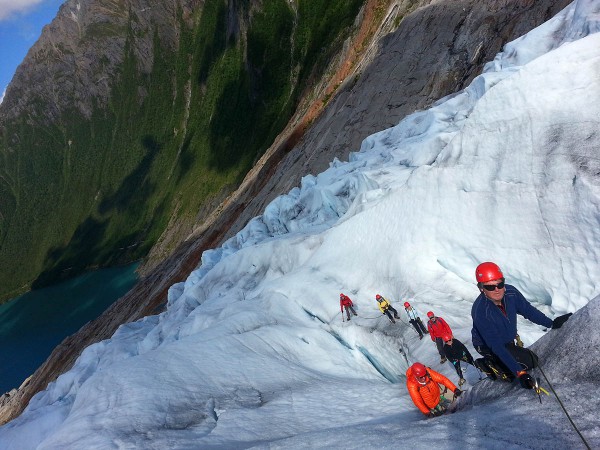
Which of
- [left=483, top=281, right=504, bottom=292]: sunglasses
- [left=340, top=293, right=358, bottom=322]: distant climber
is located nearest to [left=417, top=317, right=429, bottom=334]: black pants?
[left=340, top=293, right=358, bottom=322]: distant climber

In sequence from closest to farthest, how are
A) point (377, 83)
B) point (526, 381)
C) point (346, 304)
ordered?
point (526, 381) → point (346, 304) → point (377, 83)

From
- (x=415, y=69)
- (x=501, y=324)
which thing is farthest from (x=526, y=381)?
(x=415, y=69)

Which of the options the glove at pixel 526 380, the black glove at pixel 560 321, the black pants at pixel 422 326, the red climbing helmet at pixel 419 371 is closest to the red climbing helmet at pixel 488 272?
the black glove at pixel 560 321

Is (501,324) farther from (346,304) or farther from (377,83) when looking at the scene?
(377,83)

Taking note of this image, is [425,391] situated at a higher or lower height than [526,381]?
lower

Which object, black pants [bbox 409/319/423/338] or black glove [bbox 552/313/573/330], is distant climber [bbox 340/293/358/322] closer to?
black pants [bbox 409/319/423/338]

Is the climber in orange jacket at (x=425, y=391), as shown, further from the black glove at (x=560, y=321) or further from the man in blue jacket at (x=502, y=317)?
the black glove at (x=560, y=321)

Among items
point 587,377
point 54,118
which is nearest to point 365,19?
point 587,377

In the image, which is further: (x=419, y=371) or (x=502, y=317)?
(x=419, y=371)
